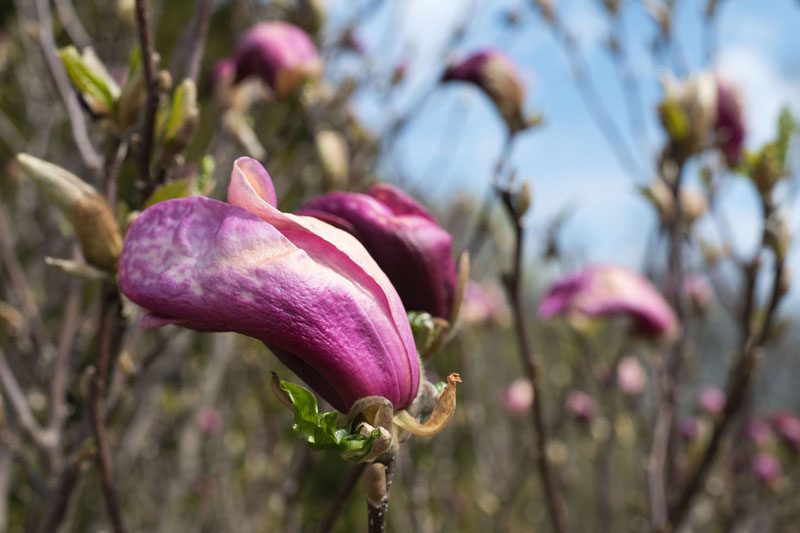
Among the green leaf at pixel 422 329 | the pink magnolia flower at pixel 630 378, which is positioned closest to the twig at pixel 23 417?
the green leaf at pixel 422 329

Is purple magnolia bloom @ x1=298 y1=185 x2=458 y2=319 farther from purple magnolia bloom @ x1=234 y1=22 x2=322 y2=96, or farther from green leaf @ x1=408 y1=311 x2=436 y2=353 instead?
purple magnolia bloom @ x1=234 y1=22 x2=322 y2=96

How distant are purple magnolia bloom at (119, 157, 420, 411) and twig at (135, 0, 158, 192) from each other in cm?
18

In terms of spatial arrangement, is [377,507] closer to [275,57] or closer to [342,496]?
[342,496]

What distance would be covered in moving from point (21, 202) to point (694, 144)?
1570 millimetres

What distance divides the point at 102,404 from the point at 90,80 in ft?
0.80

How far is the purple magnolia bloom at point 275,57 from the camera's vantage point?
3.17 ft

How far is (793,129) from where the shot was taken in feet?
2.22

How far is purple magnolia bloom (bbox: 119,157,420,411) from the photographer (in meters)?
0.35

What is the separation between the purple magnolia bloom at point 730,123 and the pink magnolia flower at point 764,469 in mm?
1107

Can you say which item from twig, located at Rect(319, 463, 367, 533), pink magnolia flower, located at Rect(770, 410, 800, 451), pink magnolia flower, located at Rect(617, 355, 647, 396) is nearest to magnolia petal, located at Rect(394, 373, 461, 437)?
twig, located at Rect(319, 463, 367, 533)

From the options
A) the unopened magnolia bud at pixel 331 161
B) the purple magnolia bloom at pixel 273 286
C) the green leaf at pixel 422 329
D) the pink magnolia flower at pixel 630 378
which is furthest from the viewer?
the pink magnolia flower at pixel 630 378

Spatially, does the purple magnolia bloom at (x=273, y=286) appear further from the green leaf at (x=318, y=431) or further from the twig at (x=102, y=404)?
the twig at (x=102, y=404)

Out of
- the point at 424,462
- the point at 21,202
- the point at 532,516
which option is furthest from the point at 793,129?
the point at 532,516

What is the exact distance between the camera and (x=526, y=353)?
721mm
